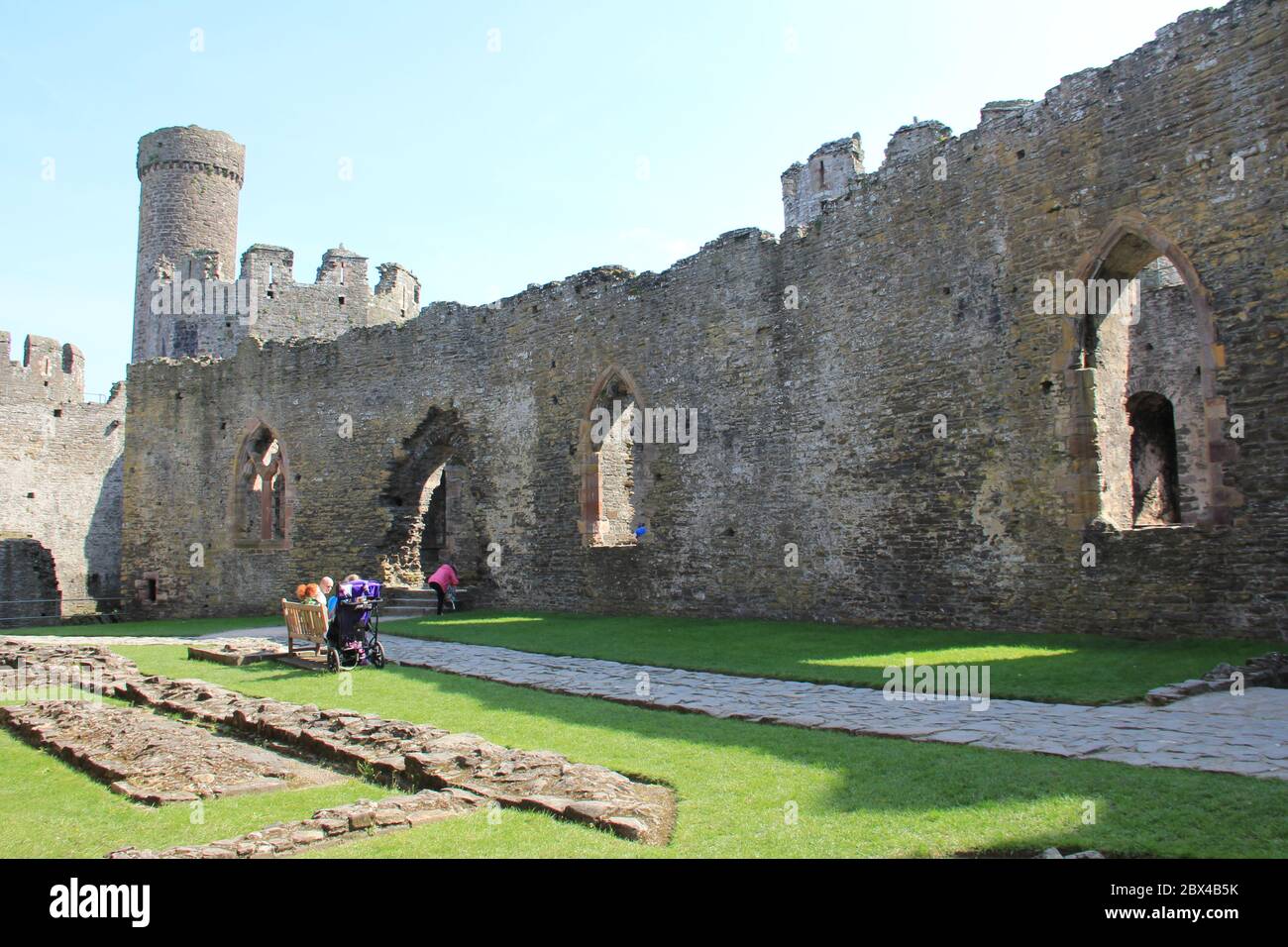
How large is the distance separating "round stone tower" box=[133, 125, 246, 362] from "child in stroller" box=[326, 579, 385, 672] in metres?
27.5

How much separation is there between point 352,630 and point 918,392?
866cm

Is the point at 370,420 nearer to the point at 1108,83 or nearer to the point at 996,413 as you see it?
the point at 996,413

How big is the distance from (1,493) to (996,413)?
104 ft

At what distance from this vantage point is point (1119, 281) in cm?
1273

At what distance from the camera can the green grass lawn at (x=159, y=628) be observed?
20.5 meters

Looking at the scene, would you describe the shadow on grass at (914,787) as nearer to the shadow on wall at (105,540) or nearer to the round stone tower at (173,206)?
the shadow on wall at (105,540)

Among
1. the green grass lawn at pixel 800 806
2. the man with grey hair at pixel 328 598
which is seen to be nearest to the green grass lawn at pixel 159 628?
the man with grey hair at pixel 328 598

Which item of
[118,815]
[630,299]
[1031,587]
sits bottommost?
[118,815]

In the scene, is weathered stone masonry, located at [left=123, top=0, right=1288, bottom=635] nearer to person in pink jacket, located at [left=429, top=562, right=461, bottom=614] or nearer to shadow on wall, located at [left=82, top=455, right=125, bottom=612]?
person in pink jacket, located at [left=429, top=562, right=461, bottom=614]

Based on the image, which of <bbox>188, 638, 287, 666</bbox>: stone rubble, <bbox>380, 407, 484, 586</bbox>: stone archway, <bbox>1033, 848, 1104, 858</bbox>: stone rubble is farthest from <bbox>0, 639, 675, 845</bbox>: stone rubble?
<bbox>380, 407, 484, 586</bbox>: stone archway

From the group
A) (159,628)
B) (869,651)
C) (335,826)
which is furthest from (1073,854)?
(159,628)

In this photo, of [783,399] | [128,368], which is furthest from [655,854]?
[128,368]

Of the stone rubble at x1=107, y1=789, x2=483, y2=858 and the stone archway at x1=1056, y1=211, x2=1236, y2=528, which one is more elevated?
the stone archway at x1=1056, y1=211, x2=1236, y2=528

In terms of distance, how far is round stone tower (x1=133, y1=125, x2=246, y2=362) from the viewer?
36.7 meters
